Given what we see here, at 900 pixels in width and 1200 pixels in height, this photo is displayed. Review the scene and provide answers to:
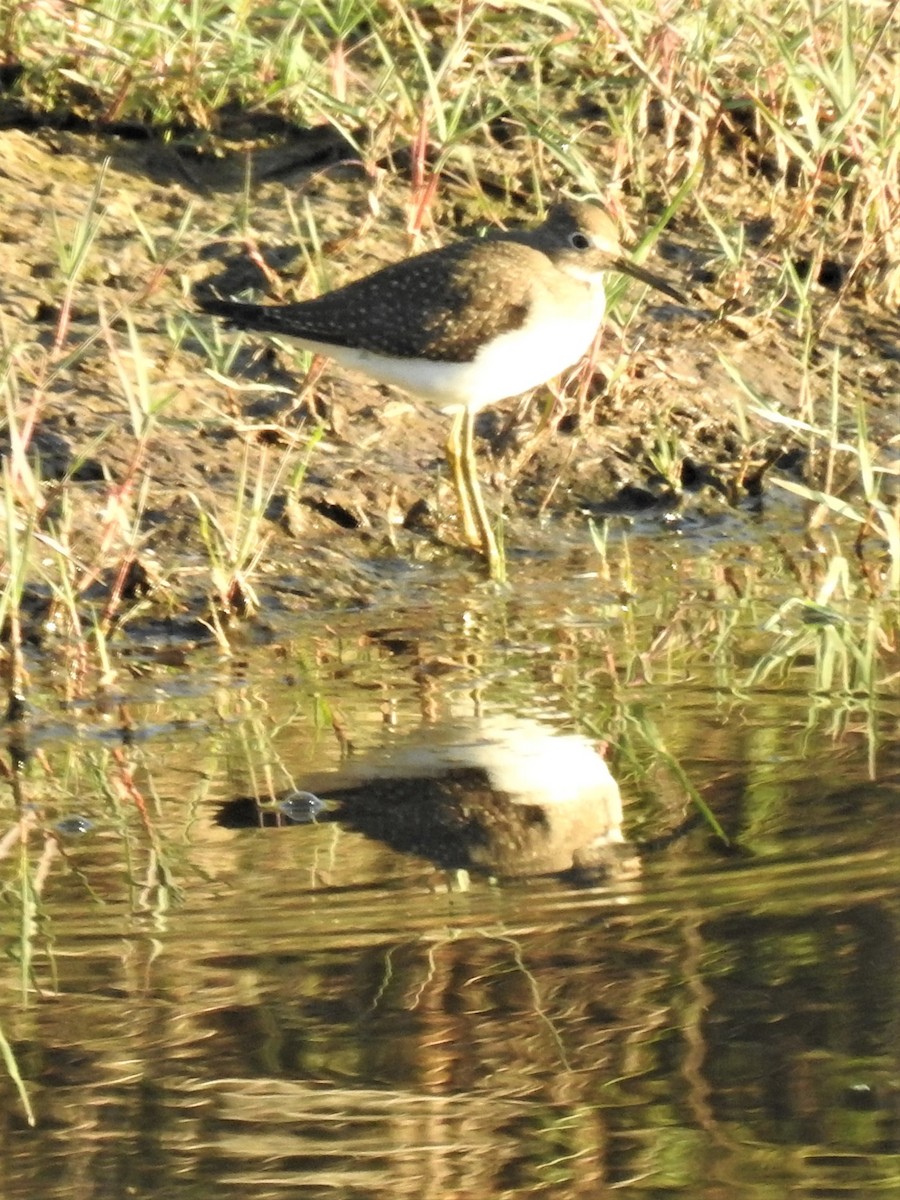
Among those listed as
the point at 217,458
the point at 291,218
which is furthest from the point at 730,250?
the point at 217,458

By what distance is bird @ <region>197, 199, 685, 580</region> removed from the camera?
6.18 m

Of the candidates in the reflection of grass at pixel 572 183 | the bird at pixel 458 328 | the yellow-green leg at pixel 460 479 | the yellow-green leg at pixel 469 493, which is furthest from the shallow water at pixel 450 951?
the bird at pixel 458 328

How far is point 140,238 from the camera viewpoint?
700cm

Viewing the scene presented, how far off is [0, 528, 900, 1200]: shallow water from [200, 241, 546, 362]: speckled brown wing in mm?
1111

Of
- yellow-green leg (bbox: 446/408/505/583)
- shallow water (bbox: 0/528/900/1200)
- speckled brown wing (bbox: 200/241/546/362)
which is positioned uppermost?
speckled brown wing (bbox: 200/241/546/362)

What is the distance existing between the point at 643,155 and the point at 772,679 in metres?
2.93

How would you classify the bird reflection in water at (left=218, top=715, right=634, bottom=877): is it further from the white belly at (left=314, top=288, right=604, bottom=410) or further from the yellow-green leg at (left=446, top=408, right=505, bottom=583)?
the white belly at (left=314, top=288, right=604, bottom=410)

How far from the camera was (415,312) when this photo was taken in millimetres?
6234

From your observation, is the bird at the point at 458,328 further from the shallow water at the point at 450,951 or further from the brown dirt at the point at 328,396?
the shallow water at the point at 450,951

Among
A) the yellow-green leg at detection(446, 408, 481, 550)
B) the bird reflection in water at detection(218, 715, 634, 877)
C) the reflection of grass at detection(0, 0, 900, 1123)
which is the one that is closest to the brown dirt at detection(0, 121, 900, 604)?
the reflection of grass at detection(0, 0, 900, 1123)

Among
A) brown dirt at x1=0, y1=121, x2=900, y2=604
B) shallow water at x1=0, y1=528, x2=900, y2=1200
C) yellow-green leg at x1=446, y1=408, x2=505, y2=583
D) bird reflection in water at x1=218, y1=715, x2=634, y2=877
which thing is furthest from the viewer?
brown dirt at x1=0, y1=121, x2=900, y2=604

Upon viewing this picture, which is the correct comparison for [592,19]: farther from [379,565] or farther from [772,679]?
[772,679]

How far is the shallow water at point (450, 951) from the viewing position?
287 cm

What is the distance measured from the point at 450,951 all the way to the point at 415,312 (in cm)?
303
